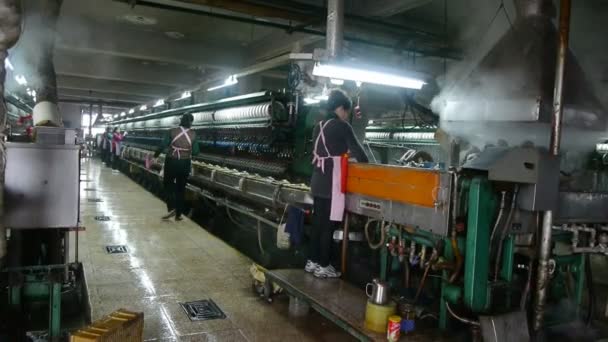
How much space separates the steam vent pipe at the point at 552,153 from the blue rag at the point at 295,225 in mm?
2024

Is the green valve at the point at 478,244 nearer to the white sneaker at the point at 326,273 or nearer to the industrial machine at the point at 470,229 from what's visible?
the industrial machine at the point at 470,229

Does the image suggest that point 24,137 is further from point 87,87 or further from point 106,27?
point 87,87

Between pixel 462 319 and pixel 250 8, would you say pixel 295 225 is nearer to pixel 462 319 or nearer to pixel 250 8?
pixel 462 319

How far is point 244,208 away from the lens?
644cm

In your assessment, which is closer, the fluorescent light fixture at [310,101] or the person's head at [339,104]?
the person's head at [339,104]

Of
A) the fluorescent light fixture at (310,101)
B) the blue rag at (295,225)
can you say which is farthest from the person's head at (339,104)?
the fluorescent light fixture at (310,101)

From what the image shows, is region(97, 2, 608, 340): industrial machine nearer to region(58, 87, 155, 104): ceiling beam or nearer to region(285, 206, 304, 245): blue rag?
region(285, 206, 304, 245): blue rag

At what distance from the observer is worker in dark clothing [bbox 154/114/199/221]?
6.94 m

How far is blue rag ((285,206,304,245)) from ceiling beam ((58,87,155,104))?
19412 mm

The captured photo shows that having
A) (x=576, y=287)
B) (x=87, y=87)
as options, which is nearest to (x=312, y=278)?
(x=576, y=287)

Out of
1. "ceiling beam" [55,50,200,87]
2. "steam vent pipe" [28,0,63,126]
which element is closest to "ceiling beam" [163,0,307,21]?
"steam vent pipe" [28,0,63,126]

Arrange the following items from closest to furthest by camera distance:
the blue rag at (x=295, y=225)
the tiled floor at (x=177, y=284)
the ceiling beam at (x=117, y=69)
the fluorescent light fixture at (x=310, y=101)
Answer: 1. the tiled floor at (x=177, y=284)
2. the blue rag at (x=295, y=225)
3. the fluorescent light fixture at (x=310, y=101)
4. the ceiling beam at (x=117, y=69)

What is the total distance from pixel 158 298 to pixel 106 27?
7.56 meters

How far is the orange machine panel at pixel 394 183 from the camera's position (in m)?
2.90
